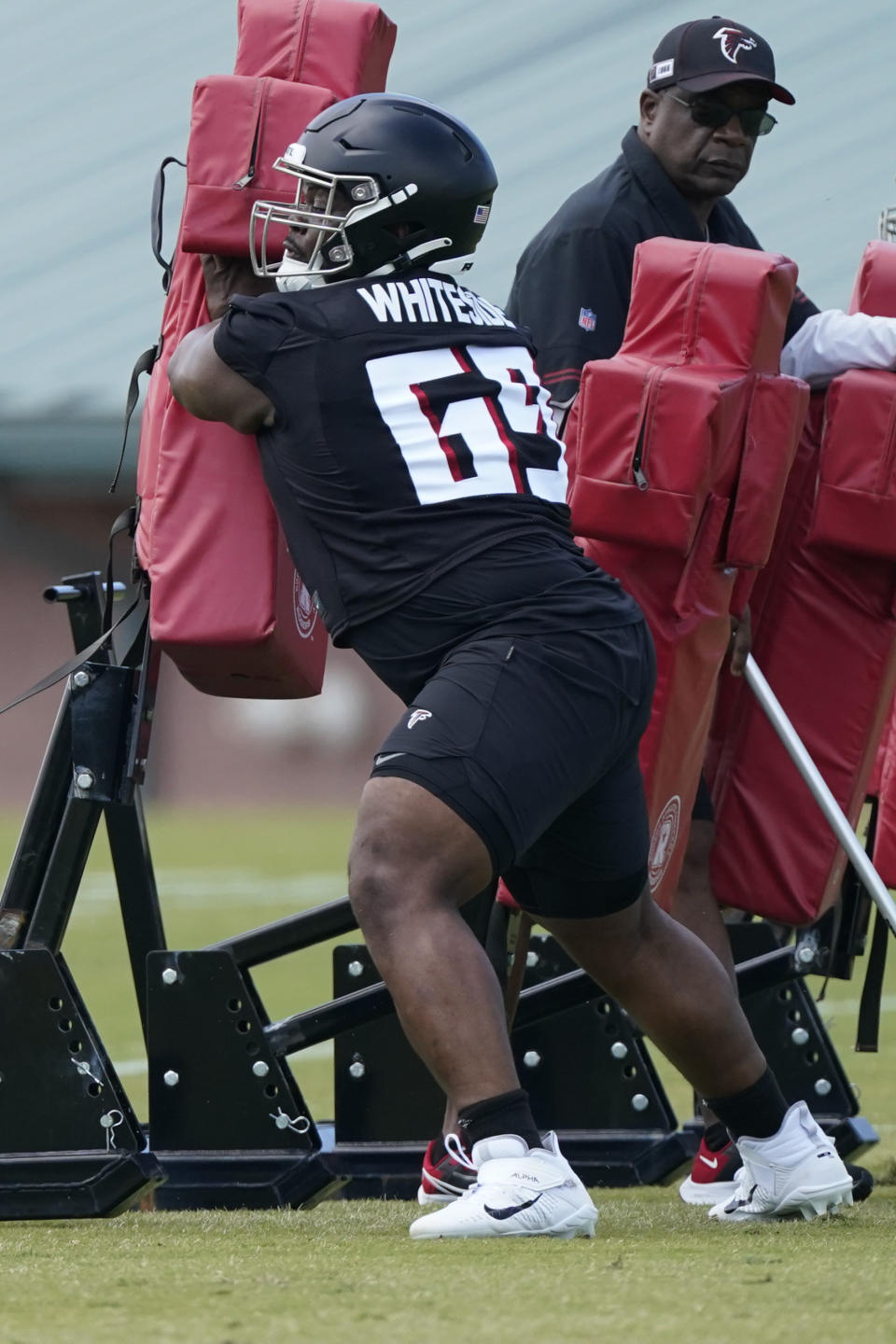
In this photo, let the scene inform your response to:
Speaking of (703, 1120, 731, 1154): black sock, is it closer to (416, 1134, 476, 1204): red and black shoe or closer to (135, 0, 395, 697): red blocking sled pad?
(416, 1134, 476, 1204): red and black shoe

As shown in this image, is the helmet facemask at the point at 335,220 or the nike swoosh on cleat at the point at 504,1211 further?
the helmet facemask at the point at 335,220

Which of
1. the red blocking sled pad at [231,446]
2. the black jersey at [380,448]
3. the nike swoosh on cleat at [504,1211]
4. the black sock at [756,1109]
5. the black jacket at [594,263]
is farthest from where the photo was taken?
the black jacket at [594,263]

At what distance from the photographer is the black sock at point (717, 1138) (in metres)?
3.51

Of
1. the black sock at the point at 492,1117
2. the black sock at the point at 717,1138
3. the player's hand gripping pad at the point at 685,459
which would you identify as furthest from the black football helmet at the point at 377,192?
the black sock at the point at 717,1138

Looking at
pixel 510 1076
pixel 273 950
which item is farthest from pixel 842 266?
pixel 510 1076

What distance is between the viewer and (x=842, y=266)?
13.1 metres

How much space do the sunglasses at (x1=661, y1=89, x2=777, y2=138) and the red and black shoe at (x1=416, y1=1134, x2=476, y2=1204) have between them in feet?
6.77

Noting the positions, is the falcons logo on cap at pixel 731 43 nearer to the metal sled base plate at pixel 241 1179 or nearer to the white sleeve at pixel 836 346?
the white sleeve at pixel 836 346

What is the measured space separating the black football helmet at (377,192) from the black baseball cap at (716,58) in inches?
33.1

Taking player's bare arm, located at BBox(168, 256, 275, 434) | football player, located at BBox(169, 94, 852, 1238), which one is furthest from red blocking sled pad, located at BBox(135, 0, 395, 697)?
player's bare arm, located at BBox(168, 256, 275, 434)

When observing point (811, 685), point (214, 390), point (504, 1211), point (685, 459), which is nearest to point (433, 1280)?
point (504, 1211)

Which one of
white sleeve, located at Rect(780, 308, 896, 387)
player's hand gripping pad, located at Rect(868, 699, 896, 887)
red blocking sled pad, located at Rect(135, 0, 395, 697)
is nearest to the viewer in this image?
red blocking sled pad, located at Rect(135, 0, 395, 697)

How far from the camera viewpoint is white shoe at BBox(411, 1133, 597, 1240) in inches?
98.6

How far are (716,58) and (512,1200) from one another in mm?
2217
